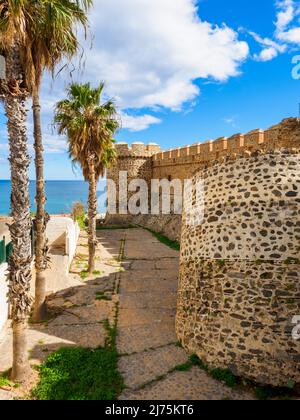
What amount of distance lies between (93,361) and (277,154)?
21.0 feet

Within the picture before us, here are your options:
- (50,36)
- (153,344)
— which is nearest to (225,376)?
(153,344)

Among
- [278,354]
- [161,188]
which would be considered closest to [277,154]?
[278,354]

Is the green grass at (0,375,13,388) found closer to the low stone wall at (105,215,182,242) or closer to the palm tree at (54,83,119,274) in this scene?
the palm tree at (54,83,119,274)

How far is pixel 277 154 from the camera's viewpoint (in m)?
7.42

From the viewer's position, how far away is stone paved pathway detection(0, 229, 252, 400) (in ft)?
22.6

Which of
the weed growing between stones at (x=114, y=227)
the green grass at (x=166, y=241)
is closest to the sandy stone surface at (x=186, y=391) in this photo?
the green grass at (x=166, y=241)

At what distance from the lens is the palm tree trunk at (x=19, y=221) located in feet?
22.5

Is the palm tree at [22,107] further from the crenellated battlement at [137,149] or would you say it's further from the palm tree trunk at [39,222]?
the crenellated battlement at [137,149]

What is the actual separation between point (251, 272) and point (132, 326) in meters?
4.33

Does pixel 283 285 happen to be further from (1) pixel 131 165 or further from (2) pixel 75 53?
(1) pixel 131 165

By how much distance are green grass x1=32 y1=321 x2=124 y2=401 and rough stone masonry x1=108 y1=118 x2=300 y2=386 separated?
203 cm

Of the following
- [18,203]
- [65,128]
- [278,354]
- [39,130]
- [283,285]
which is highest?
[65,128]

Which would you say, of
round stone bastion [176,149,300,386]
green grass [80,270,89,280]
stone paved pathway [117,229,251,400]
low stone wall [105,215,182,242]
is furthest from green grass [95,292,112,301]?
low stone wall [105,215,182,242]

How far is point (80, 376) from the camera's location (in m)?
7.15
